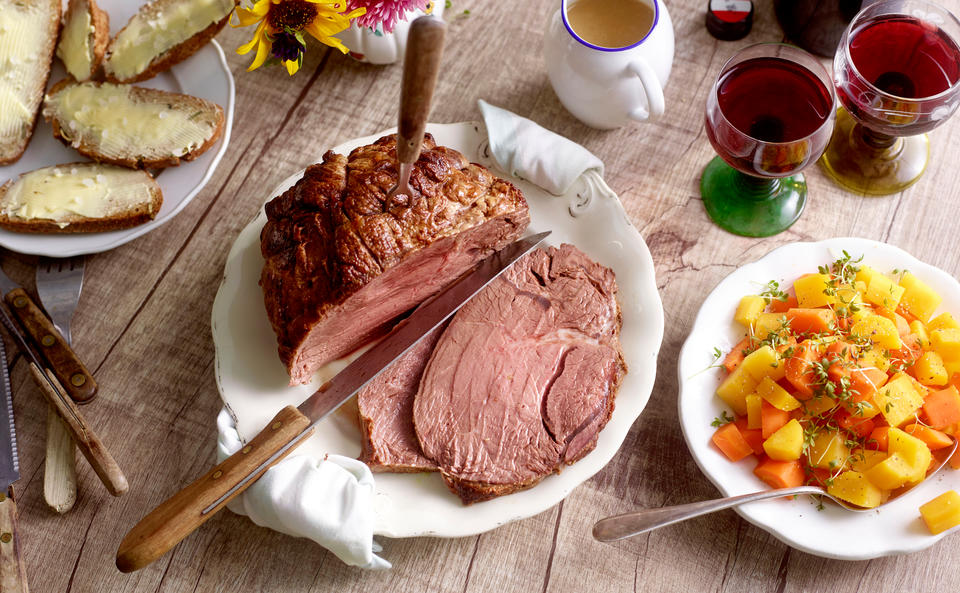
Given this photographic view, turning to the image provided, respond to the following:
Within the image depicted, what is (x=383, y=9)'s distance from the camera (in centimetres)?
239

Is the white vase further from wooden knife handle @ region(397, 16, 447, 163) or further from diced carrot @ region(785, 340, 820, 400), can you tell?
diced carrot @ region(785, 340, 820, 400)

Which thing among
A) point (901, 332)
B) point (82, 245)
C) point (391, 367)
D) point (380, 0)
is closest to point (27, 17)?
point (82, 245)

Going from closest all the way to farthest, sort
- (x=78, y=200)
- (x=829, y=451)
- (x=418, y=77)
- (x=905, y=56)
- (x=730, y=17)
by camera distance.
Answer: (x=418, y=77)
(x=829, y=451)
(x=905, y=56)
(x=78, y=200)
(x=730, y=17)

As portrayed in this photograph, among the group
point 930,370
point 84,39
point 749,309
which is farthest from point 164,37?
point 930,370

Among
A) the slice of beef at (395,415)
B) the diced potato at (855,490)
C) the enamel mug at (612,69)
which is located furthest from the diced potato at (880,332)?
the slice of beef at (395,415)

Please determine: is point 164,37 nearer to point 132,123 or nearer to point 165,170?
point 132,123

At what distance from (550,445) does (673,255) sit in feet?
2.54

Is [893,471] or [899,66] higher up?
[899,66]

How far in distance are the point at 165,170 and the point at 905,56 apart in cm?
220

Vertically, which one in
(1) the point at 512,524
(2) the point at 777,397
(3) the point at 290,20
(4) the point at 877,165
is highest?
(3) the point at 290,20

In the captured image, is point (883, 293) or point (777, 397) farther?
point (883, 293)

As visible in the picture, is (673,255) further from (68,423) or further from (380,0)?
(68,423)

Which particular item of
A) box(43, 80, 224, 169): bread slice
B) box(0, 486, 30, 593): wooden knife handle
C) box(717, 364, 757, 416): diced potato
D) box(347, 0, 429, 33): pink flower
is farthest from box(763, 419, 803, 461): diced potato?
box(0, 486, 30, 593): wooden knife handle

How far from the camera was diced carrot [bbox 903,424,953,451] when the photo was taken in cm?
215
